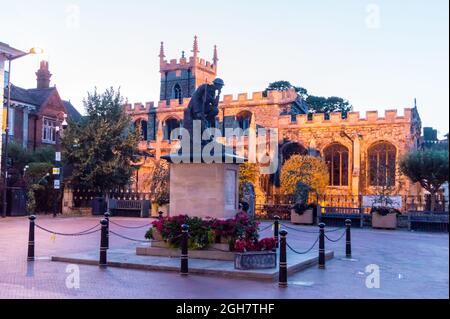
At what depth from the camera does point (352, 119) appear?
1725 inches

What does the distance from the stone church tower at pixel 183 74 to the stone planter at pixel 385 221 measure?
40.4 meters

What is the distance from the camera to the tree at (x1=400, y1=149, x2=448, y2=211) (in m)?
28.2

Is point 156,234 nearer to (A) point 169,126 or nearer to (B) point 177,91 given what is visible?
(A) point 169,126

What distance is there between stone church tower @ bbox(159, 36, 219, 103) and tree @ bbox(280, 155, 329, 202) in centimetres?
3019

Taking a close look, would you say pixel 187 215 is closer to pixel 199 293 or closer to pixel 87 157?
pixel 199 293

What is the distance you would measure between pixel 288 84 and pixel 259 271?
6340cm

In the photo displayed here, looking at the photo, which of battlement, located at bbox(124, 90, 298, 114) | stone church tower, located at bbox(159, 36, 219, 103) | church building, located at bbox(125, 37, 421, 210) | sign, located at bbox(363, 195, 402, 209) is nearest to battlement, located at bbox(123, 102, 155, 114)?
battlement, located at bbox(124, 90, 298, 114)

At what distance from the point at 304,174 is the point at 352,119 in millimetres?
11589

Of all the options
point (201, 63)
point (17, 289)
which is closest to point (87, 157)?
point (17, 289)

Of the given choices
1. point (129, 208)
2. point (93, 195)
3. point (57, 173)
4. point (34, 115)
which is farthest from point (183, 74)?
point (57, 173)

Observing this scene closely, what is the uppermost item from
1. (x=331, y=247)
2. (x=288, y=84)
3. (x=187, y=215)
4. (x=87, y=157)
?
(x=288, y=84)

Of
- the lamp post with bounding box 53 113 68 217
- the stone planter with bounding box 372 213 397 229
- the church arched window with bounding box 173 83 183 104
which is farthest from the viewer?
the church arched window with bounding box 173 83 183 104

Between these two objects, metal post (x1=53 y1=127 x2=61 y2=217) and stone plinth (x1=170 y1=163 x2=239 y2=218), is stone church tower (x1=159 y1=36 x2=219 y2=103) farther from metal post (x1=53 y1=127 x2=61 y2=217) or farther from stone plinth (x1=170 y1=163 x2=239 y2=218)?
stone plinth (x1=170 y1=163 x2=239 y2=218)
